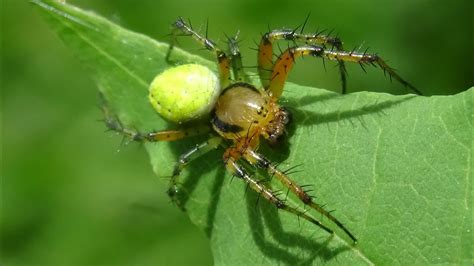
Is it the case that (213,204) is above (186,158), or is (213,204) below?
below

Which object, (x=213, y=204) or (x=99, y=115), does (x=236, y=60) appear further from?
(x=99, y=115)

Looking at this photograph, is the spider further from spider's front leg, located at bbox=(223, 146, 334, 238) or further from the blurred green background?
the blurred green background

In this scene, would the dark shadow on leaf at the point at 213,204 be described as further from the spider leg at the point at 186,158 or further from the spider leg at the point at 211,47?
the spider leg at the point at 211,47

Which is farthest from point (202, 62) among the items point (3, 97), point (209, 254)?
point (3, 97)

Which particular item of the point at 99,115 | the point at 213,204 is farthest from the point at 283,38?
the point at 99,115

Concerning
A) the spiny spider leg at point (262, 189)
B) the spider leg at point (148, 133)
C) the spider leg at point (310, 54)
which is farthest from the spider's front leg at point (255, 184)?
the spider leg at point (310, 54)

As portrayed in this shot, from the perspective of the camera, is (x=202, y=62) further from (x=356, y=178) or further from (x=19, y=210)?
(x=19, y=210)
